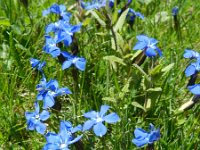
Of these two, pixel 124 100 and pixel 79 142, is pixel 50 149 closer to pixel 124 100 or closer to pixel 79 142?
pixel 79 142

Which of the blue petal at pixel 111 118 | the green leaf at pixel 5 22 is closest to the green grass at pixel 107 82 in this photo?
the green leaf at pixel 5 22

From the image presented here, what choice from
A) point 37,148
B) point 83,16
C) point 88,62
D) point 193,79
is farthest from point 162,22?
point 37,148

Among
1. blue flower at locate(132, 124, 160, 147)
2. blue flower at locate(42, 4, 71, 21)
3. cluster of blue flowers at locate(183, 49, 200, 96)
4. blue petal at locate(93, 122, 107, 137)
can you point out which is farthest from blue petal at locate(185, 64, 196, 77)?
blue flower at locate(42, 4, 71, 21)

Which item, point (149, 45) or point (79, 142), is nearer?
point (79, 142)

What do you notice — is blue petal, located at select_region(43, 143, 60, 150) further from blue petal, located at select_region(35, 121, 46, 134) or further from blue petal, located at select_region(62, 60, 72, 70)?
blue petal, located at select_region(62, 60, 72, 70)

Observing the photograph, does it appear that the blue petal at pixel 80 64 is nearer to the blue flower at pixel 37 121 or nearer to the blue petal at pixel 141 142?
the blue flower at pixel 37 121

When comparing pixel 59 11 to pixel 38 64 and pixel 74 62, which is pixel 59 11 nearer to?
pixel 38 64
